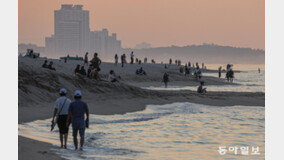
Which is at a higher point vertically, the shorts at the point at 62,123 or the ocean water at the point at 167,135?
the shorts at the point at 62,123

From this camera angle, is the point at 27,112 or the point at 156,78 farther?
the point at 156,78

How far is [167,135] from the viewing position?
18469 millimetres

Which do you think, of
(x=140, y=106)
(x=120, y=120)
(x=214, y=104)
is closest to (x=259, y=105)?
(x=214, y=104)

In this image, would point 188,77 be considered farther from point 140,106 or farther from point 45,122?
point 45,122

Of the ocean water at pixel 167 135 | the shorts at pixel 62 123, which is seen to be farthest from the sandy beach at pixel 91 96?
the shorts at pixel 62 123

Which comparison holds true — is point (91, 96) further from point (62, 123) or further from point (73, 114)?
point (73, 114)

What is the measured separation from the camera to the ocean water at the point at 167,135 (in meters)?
14.5

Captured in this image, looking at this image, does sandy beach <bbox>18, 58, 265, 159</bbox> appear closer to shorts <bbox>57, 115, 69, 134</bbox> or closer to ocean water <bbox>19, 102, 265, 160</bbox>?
ocean water <bbox>19, 102, 265, 160</bbox>

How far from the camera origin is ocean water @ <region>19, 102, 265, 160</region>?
14.5m

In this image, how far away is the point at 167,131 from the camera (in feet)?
64.1

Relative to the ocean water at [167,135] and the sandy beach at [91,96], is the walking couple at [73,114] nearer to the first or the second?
the ocean water at [167,135]

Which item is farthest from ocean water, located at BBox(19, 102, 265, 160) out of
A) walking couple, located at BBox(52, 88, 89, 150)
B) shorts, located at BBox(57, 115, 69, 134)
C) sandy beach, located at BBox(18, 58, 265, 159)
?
sandy beach, located at BBox(18, 58, 265, 159)

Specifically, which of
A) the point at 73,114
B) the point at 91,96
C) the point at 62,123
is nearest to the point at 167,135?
the point at 62,123
